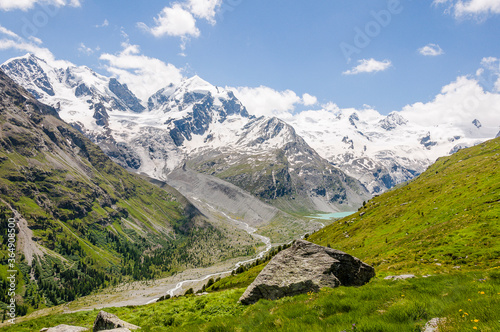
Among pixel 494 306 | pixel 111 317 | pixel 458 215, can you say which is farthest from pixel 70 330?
pixel 458 215

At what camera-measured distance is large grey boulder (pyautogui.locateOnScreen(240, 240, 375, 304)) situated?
19812 mm

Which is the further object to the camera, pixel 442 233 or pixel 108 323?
pixel 442 233

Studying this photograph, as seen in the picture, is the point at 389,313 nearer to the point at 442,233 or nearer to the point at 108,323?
the point at 108,323

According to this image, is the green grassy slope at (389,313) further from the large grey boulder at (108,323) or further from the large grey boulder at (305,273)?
the large grey boulder at (108,323)

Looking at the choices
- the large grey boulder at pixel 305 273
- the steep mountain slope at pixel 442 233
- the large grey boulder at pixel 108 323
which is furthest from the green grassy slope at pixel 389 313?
the steep mountain slope at pixel 442 233

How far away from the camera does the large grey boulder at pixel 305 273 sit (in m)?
19.8

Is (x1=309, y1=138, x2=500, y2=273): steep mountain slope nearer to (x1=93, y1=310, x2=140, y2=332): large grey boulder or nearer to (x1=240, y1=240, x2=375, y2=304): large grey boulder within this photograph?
(x1=240, y1=240, x2=375, y2=304): large grey boulder

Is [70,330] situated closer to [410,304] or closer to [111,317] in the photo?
[111,317]

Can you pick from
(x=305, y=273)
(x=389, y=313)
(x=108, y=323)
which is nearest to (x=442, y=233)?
(x=305, y=273)

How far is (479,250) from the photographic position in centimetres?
3066

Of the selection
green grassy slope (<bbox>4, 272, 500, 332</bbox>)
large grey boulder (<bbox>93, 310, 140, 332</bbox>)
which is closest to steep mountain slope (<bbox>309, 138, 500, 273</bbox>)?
green grassy slope (<bbox>4, 272, 500, 332</bbox>)

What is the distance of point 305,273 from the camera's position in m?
20.5

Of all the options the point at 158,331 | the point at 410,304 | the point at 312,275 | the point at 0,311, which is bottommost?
the point at 0,311

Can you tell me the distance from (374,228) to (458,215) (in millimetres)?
28080
